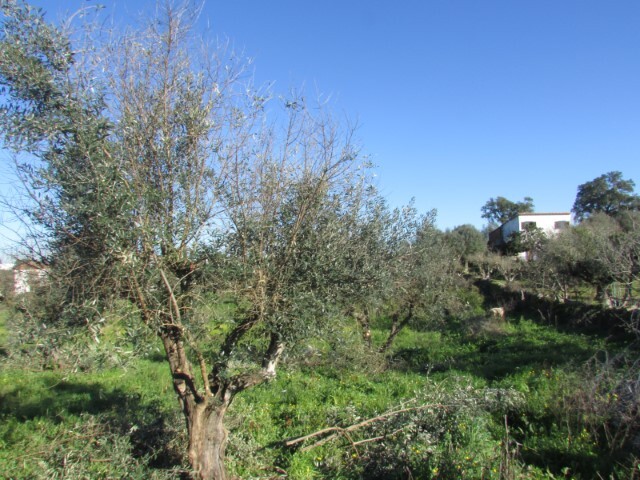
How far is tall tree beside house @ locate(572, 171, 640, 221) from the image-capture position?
55809mm

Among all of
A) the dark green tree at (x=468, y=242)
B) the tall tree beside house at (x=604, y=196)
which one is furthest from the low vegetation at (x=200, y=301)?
the tall tree beside house at (x=604, y=196)

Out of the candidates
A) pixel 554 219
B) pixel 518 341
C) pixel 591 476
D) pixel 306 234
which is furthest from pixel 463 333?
pixel 554 219

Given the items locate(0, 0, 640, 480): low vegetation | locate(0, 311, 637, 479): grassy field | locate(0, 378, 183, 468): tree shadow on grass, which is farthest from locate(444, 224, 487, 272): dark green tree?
locate(0, 378, 183, 468): tree shadow on grass

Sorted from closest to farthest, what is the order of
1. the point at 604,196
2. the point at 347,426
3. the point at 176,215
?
1. the point at 176,215
2. the point at 347,426
3. the point at 604,196

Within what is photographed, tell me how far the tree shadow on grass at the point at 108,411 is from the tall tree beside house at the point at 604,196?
5862 cm

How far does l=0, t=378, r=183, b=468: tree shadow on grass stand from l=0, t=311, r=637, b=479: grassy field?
0.09ft

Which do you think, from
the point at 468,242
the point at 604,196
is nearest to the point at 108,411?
the point at 468,242

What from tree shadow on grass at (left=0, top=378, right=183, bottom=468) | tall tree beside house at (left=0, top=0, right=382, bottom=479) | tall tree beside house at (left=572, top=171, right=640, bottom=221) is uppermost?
tall tree beside house at (left=572, top=171, right=640, bottom=221)

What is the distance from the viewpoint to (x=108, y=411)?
7.51m

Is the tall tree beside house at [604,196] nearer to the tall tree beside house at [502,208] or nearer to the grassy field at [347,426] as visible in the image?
the tall tree beside house at [502,208]

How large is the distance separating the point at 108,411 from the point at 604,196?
67.1 metres

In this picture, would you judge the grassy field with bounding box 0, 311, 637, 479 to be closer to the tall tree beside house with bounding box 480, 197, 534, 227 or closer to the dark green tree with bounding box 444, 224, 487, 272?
the dark green tree with bounding box 444, 224, 487, 272

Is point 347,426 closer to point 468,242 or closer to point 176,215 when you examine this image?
point 176,215

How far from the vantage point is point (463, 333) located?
19375mm
